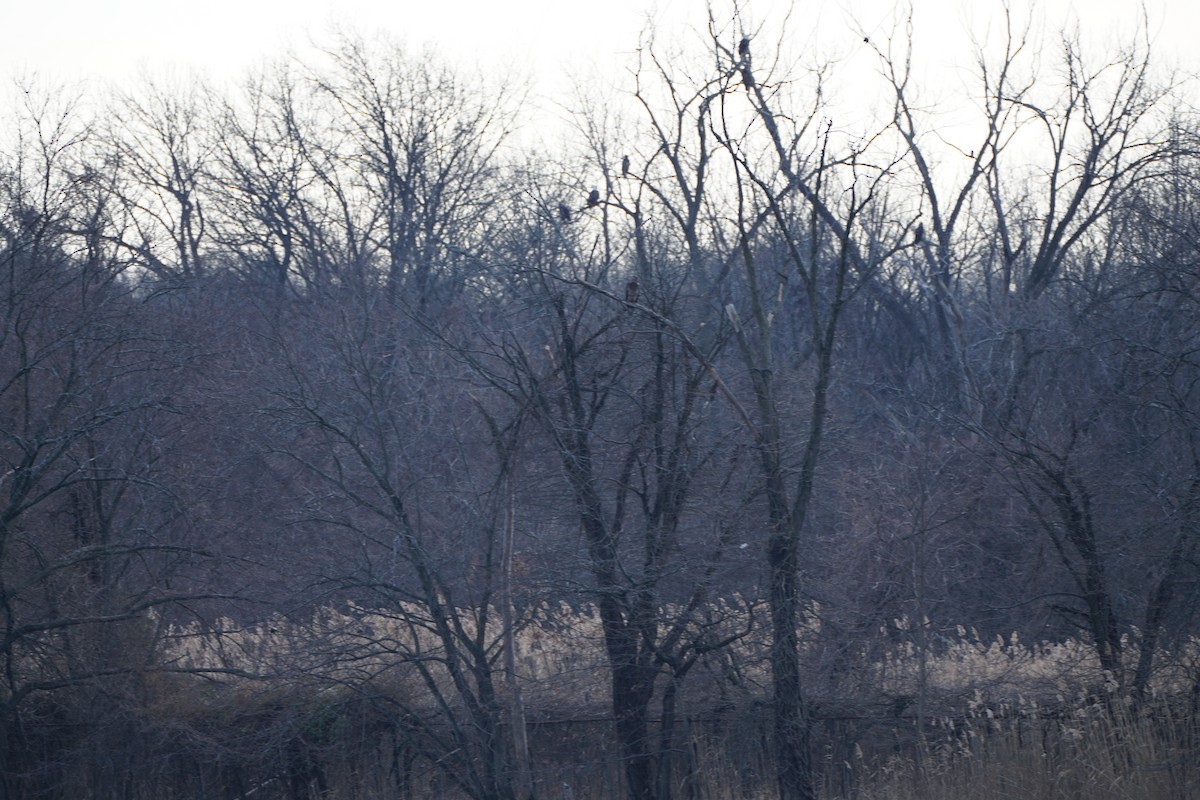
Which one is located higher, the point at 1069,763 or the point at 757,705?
the point at 757,705

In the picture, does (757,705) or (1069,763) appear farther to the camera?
(757,705)

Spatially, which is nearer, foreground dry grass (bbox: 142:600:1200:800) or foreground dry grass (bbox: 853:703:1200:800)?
foreground dry grass (bbox: 853:703:1200:800)

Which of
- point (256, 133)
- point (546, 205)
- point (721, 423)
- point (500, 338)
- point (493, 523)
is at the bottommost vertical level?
point (493, 523)

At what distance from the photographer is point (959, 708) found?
36.4ft

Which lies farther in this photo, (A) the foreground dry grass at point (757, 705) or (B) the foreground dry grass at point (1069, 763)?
(A) the foreground dry grass at point (757, 705)

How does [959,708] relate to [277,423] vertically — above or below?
below

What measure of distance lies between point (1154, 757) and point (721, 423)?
466 centimetres

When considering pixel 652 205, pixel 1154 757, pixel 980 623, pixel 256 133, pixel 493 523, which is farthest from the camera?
pixel 256 133

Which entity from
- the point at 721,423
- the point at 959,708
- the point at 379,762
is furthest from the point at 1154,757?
the point at 379,762

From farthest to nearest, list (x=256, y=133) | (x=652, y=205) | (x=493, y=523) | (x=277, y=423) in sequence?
1. (x=256, y=133)
2. (x=652, y=205)
3. (x=277, y=423)
4. (x=493, y=523)

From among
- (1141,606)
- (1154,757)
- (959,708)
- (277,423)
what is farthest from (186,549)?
(1141,606)

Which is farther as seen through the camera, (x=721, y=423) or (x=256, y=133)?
(x=256, y=133)

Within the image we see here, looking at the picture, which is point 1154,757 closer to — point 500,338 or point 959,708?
point 959,708

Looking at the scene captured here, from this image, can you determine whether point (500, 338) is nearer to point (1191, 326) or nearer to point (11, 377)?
point (11, 377)
